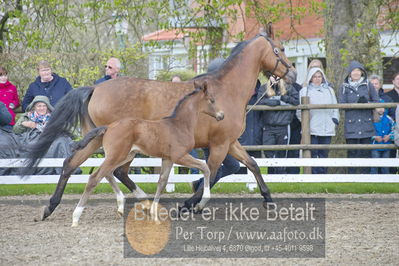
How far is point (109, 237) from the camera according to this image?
6.59 m

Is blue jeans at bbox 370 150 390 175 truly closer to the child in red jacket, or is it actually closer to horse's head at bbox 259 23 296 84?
horse's head at bbox 259 23 296 84

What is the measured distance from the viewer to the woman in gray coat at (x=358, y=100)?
10.4 m

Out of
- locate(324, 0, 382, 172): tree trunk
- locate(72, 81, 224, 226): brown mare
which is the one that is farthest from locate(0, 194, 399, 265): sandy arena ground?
locate(324, 0, 382, 172): tree trunk

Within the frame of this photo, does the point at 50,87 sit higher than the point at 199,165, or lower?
higher

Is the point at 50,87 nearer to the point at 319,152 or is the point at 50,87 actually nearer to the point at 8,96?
the point at 8,96

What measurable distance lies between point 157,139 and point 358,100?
14.9 ft

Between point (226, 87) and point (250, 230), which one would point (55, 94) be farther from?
point (250, 230)

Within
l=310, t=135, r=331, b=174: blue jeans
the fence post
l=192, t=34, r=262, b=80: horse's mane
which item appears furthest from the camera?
l=310, t=135, r=331, b=174: blue jeans

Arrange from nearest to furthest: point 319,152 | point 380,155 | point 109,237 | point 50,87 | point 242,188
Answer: point 109,237
point 50,87
point 242,188
point 380,155
point 319,152

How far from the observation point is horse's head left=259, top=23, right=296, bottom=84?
335 inches

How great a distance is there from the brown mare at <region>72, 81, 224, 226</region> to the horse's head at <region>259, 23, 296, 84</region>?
1267 mm

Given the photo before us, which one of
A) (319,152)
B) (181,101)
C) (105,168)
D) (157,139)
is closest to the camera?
(105,168)

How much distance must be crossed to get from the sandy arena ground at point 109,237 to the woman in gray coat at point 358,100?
140 centimetres

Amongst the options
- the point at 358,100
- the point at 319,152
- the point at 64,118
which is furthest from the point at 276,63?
the point at 319,152
